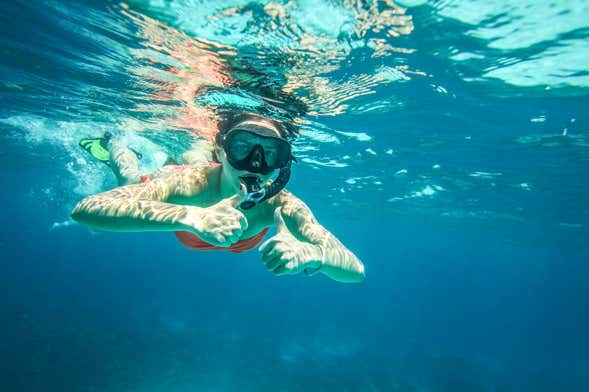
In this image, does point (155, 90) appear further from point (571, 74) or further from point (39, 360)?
point (39, 360)

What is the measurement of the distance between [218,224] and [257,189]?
1202 millimetres

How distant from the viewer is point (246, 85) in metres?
8.89

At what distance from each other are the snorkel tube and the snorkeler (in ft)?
0.04

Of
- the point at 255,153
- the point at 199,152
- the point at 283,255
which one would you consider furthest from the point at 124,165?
the point at 199,152

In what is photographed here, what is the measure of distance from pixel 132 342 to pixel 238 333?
10563 millimetres

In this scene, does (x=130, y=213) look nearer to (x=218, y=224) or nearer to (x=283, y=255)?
(x=218, y=224)

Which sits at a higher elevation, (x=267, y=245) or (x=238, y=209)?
(x=267, y=245)

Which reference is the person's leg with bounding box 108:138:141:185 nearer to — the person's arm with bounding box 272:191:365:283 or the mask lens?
the mask lens

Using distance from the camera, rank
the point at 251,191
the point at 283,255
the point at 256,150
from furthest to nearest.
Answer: the point at 256,150 < the point at 251,191 < the point at 283,255

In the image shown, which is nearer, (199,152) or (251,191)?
(251,191)

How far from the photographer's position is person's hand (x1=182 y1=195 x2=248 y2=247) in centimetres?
272

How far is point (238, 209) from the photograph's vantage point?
436 centimetres

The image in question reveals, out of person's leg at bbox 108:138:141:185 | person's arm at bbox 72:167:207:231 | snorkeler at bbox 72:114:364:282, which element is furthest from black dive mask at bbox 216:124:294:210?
person's leg at bbox 108:138:141:185

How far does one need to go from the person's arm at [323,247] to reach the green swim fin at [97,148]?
867cm
